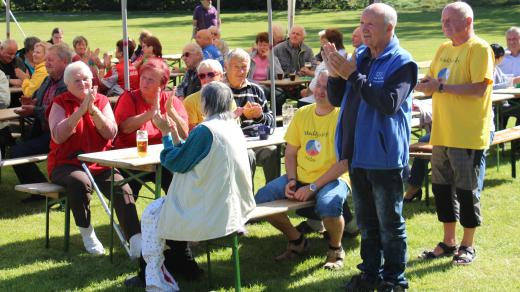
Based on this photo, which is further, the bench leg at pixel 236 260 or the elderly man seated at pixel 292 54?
the elderly man seated at pixel 292 54

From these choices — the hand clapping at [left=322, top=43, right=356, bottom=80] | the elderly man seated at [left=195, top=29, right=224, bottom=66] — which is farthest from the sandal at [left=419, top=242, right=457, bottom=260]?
the elderly man seated at [left=195, top=29, right=224, bottom=66]

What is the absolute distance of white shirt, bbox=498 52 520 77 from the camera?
1001cm

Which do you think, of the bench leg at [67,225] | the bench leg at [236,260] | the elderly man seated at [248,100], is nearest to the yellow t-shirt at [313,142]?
the elderly man seated at [248,100]

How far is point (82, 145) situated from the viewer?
618 centimetres

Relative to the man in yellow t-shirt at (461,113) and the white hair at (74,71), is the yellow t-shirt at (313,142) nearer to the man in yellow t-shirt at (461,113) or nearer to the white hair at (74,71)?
the man in yellow t-shirt at (461,113)

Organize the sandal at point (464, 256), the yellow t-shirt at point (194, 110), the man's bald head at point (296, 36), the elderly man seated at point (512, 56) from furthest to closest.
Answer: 1. the man's bald head at point (296, 36)
2. the elderly man seated at point (512, 56)
3. the yellow t-shirt at point (194, 110)
4. the sandal at point (464, 256)

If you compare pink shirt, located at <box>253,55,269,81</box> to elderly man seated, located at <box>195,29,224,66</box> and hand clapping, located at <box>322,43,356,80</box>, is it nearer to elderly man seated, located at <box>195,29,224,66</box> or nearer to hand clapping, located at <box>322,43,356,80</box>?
elderly man seated, located at <box>195,29,224,66</box>

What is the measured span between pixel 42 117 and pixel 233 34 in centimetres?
2235

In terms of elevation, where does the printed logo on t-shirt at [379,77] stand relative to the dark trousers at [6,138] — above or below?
above

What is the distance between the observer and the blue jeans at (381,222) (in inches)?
186

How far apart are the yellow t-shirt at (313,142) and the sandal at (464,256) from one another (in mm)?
913

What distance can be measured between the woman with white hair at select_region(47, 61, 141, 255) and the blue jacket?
1.87 meters

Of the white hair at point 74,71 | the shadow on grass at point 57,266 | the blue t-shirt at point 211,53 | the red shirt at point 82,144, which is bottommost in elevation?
the shadow on grass at point 57,266

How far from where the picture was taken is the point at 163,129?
194 inches
